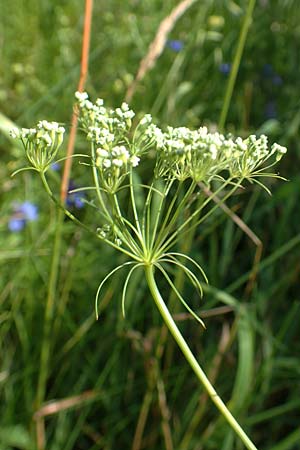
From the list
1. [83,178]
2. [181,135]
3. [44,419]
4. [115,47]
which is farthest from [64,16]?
[181,135]

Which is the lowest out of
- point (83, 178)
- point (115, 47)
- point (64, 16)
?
point (83, 178)

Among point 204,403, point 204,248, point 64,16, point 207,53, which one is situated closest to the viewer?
point 204,403

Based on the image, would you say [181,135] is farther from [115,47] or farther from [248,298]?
[115,47]

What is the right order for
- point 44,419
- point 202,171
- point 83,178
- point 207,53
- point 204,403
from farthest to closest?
point 207,53 → point 83,178 → point 44,419 → point 204,403 → point 202,171

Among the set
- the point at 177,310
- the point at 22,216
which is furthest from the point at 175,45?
the point at 177,310

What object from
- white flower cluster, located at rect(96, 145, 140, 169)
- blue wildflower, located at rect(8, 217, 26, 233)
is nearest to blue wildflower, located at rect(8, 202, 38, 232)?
blue wildflower, located at rect(8, 217, 26, 233)

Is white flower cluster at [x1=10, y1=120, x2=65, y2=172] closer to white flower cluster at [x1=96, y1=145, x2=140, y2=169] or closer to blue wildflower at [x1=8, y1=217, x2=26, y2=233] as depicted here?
white flower cluster at [x1=96, y1=145, x2=140, y2=169]

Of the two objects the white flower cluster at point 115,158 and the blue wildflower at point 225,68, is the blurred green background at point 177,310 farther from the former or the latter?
the white flower cluster at point 115,158

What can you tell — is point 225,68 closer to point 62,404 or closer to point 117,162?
point 62,404
